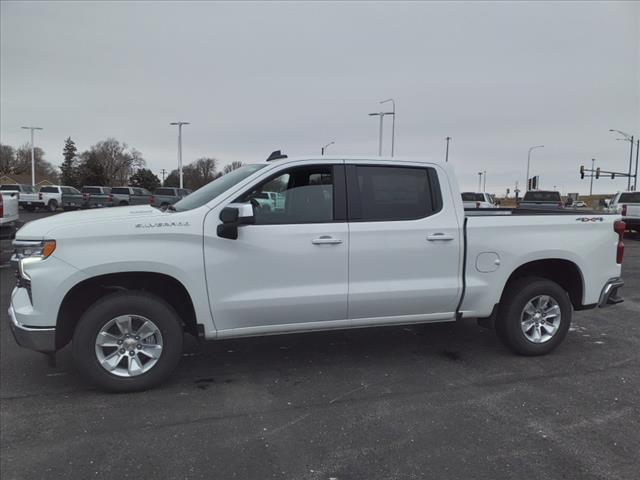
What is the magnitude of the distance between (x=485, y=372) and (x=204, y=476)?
9.13 feet

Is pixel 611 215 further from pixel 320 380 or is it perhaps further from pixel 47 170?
pixel 47 170

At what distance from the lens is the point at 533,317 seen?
5.07 meters

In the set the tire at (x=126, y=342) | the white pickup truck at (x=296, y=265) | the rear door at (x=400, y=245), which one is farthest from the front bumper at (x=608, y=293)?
the tire at (x=126, y=342)

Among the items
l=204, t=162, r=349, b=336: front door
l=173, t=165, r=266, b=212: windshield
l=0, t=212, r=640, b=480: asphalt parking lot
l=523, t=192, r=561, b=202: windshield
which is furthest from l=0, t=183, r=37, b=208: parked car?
l=204, t=162, r=349, b=336: front door

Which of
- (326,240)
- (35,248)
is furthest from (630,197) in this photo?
(35,248)

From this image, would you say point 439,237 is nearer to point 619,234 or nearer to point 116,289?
point 619,234

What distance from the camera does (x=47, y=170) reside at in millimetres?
107125

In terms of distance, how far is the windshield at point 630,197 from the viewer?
64.7 ft

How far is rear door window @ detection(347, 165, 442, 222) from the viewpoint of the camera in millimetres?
4523

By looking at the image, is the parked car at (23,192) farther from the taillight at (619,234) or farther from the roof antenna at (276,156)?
the taillight at (619,234)

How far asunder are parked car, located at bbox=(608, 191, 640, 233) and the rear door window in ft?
51.9

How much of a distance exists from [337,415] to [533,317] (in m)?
2.46

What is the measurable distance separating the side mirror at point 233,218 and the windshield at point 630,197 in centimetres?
2016

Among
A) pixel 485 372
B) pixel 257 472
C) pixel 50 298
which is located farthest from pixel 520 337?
pixel 50 298
